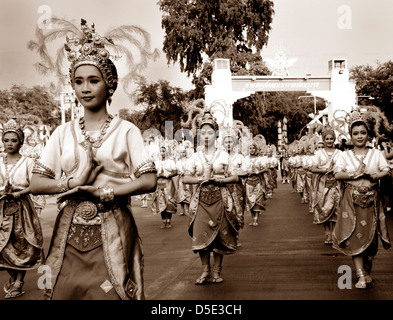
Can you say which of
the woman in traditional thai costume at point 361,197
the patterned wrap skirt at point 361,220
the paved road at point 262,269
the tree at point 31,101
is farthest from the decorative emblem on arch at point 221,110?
the tree at point 31,101

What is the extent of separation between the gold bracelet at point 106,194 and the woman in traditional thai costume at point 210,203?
173 inches

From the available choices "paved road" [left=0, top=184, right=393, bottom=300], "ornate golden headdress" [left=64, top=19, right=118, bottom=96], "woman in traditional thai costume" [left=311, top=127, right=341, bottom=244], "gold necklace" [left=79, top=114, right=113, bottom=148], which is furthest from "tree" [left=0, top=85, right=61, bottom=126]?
"gold necklace" [left=79, top=114, right=113, bottom=148]

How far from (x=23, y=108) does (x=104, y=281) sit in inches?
1561

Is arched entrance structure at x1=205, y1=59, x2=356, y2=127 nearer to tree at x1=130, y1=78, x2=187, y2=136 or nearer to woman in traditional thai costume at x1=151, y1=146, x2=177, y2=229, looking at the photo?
tree at x1=130, y1=78, x2=187, y2=136

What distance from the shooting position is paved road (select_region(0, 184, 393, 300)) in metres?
6.81

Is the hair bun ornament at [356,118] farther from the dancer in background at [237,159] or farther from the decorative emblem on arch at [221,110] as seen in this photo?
the dancer in background at [237,159]

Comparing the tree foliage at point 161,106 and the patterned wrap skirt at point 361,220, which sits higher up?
the tree foliage at point 161,106

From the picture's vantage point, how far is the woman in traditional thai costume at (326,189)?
10.8 m

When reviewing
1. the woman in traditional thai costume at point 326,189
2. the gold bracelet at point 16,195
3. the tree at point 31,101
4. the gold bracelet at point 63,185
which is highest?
the tree at point 31,101

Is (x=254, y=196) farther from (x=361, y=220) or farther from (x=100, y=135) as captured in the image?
(x=100, y=135)

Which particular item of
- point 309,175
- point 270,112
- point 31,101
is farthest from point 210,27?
point 270,112

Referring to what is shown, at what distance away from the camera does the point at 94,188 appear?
11.0 feet
